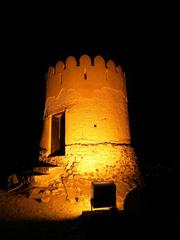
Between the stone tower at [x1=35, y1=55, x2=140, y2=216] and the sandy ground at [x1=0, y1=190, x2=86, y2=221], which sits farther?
the stone tower at [x1=35, y1=55, x2=140, y2=216]

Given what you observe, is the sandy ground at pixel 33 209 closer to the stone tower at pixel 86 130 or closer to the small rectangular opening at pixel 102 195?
the stone tower at pixel 86 130

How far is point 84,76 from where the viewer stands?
415 inches

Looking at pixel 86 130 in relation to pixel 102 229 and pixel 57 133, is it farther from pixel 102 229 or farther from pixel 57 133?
pixel 102 229

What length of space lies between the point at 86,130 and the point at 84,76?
2493 millimetres

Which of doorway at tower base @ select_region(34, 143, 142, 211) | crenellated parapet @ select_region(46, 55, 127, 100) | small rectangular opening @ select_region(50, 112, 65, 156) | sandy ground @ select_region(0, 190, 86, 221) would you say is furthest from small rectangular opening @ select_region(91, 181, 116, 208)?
crenellated parapet @ select_region(46, 55, 127, 100)

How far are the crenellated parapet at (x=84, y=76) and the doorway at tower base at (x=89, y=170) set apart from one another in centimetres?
256

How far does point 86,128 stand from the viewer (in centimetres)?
979

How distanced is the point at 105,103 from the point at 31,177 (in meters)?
4.30

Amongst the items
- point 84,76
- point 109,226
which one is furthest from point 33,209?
point 84,76

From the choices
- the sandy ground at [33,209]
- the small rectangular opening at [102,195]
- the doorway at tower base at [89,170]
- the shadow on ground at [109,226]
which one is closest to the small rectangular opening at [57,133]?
the doorway at tower base at [89,170]

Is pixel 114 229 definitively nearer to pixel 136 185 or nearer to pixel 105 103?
pixel 136 185

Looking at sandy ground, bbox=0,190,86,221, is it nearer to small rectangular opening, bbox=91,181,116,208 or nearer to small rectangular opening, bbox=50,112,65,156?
small rectangular opening, bbox=91,181,116,208

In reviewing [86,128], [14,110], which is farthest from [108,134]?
[14,110]

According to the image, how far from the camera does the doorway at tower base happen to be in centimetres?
856
